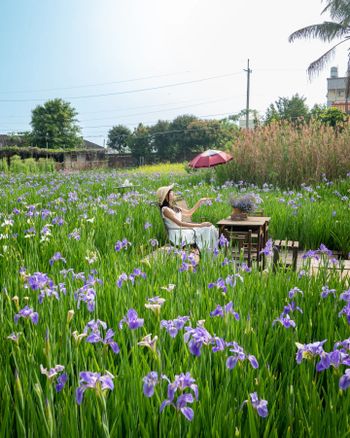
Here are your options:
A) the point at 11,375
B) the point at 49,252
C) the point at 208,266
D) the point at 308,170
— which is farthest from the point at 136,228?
the point at 308,170

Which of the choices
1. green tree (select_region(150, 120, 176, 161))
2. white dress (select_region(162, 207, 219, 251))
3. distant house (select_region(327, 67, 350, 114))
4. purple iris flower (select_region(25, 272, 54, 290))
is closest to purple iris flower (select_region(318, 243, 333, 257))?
purple iris flower (select_region(25, 272, 54, 290))

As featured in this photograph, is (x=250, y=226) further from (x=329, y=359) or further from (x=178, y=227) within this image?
(x=329, y=359)

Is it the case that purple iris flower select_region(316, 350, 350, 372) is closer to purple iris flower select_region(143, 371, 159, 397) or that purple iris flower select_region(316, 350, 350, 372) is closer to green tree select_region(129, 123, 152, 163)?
purple iris flower select_region(143, 371, 159, 397)

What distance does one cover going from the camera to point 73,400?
1373 mm

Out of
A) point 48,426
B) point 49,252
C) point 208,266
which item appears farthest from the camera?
point 49,252

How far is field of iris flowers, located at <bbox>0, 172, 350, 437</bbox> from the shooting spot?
4.40 feet

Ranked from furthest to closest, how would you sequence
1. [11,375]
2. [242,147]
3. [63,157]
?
[63,157]
[242,147]
[11,375]

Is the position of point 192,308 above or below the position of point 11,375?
above

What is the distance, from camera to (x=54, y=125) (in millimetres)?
46562

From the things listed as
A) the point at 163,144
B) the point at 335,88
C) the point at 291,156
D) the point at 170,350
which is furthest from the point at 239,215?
the point at 335,88

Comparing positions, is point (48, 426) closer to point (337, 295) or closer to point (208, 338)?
point (208, 338)

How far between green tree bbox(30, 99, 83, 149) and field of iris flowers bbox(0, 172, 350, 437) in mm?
44600

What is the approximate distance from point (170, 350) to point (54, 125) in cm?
4770

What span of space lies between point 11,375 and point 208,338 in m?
0.95
